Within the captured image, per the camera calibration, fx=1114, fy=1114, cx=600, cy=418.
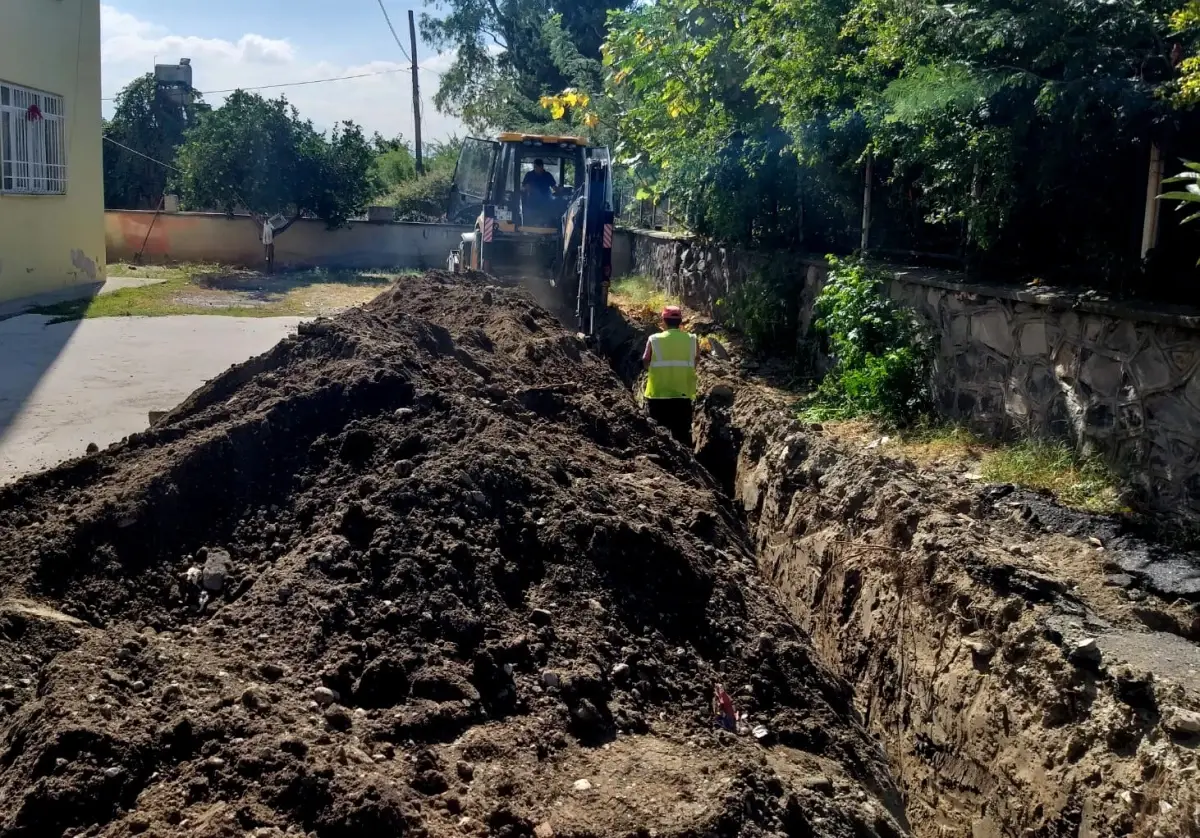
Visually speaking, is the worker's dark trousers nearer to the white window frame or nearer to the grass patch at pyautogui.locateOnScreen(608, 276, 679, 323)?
the grass patch at pyautogui.locateOnScreen(608, 276, 679, 323)

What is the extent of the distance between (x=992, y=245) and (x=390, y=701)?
6230mm

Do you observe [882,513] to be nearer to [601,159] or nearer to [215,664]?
[215,664]

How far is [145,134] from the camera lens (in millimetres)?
38219

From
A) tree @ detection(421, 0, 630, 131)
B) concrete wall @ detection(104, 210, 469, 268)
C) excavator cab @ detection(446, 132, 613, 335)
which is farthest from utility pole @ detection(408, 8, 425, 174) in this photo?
excavator cab @ detection(446, 132, 613, 335)

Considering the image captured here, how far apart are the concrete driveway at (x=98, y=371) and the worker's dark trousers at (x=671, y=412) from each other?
15.1 feet

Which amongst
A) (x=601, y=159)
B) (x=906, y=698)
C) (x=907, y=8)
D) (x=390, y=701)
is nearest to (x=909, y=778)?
(x=906, y=698)

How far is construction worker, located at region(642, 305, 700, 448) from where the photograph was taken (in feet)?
33.1

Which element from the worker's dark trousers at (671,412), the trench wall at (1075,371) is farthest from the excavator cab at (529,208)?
the trench wall at (1075,371)

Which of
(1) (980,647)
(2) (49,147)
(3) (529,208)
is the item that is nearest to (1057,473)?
(1) (980,647)

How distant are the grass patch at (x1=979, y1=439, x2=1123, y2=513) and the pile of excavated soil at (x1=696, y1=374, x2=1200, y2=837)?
0.22m

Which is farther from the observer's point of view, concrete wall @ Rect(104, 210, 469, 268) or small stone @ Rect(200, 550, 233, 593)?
concrete wall @ Rect(104, 210, 469, 268)

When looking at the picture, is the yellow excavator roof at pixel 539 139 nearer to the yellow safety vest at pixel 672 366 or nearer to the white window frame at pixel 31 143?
the yellow safety vest at pixel 672 366

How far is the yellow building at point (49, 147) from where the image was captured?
57.0ft

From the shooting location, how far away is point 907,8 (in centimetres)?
888
